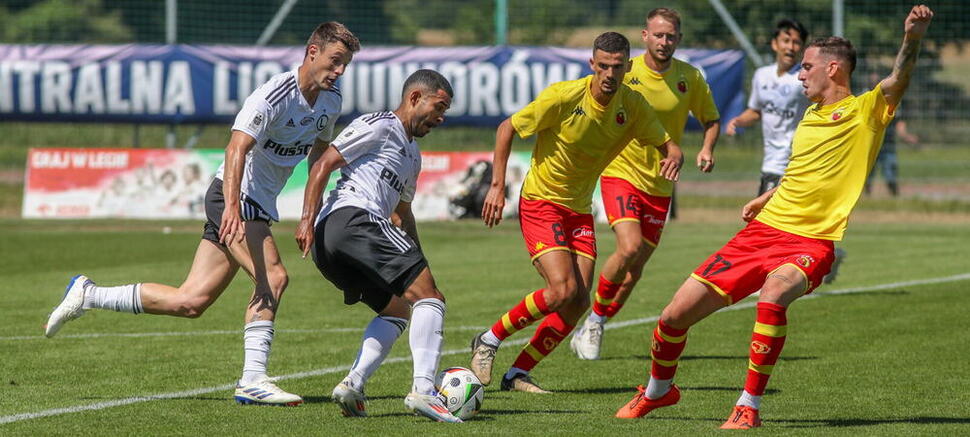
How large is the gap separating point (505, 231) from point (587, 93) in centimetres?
1198

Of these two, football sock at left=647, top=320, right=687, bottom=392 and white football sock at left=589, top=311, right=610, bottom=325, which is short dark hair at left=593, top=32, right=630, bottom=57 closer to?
football sock at left=647, top=320, right=687, bottom=392

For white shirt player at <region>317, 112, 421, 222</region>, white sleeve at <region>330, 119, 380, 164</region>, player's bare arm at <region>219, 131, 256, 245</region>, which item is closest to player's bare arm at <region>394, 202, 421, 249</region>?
white shirt player at <region>317, 112, 421, 222</region>

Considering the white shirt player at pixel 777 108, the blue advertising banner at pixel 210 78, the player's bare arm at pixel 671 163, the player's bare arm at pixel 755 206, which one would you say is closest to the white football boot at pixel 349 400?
the player's bare arm at pixel 755 206

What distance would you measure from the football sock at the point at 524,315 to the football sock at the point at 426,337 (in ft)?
4.39

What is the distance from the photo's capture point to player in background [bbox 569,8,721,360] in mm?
9594

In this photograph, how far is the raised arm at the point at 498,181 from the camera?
8.02m

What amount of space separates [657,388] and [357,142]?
1949 mm

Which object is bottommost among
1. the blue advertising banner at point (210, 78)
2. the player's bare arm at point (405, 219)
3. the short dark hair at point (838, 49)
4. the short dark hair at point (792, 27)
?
the blue advertising banner at point (210, 78)

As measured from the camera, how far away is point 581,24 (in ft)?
86.0

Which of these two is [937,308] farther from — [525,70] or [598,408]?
[525,70]

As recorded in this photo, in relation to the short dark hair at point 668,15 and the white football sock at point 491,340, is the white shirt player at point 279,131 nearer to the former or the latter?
the white football sock at point 491,340

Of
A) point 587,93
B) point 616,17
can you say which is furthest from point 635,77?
point 616,17

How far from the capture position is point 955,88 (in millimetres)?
24781

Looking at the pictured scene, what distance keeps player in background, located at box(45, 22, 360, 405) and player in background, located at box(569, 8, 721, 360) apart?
243 centimetres
